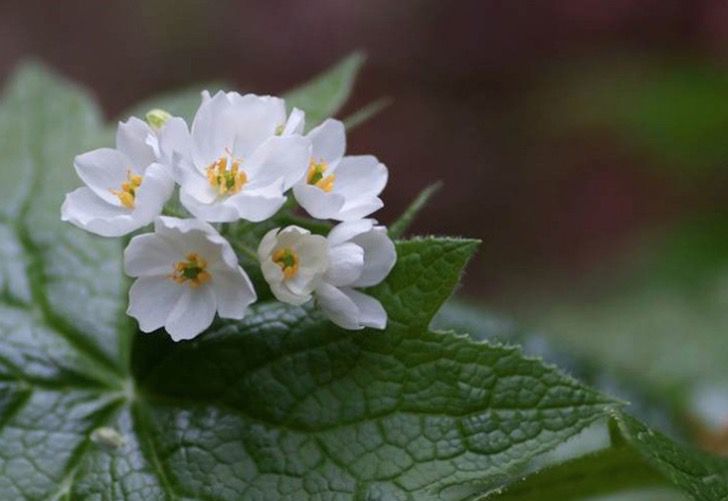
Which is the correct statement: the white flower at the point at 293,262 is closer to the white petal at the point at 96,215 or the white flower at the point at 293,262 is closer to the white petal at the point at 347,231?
the white petal at the point at 347,231

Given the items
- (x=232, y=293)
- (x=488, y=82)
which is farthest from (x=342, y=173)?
(x=488, y=82)

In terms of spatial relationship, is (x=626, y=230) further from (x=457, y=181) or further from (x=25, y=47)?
(x=25, y=47)

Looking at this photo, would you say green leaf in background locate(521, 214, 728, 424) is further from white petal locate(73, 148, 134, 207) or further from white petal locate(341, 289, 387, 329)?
white petal locate(73, 148, 134, 207)

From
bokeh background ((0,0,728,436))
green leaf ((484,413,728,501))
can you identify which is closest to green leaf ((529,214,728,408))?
bokeh background ((0,0,728,436))

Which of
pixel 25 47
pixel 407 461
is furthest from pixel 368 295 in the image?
pixel 25 47

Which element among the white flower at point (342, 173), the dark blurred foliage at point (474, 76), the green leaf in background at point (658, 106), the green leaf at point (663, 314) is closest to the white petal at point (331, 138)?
the white flower at point (342, 173)

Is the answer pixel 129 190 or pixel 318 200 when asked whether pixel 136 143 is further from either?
pixel 318 200
